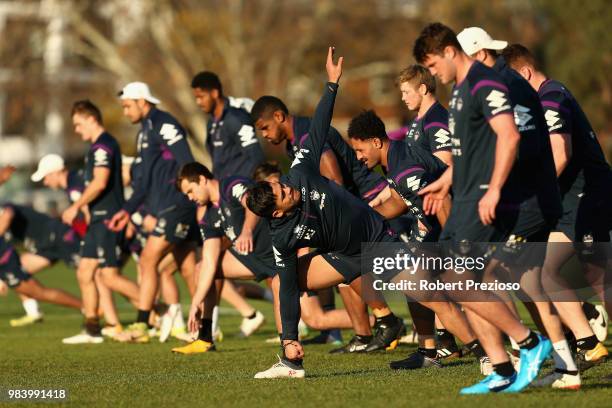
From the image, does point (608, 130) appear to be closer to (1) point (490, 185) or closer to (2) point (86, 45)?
(2) point (86, 45)

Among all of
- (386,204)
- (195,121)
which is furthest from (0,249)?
(195,121)

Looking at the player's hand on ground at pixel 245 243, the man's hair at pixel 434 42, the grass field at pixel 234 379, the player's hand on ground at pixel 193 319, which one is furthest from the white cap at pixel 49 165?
the man's hair at pixel 434 42

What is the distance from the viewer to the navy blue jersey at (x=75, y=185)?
15.0 meters

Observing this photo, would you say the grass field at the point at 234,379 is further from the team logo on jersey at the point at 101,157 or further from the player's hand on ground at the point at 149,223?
the team logo on jersey at the point at 101,157

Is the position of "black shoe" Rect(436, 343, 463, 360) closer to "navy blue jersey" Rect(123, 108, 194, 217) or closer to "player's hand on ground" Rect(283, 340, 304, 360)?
"player's hand on ground" Rect(283, 340, 304, 360)

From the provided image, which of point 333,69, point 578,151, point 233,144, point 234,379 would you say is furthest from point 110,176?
point 578,151

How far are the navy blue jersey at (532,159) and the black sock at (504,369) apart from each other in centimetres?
98

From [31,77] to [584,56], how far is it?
1822 cm

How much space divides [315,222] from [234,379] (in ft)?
4.25

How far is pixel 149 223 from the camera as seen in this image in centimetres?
1360

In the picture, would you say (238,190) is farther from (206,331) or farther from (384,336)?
(384,336)

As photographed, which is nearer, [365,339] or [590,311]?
[365,339]

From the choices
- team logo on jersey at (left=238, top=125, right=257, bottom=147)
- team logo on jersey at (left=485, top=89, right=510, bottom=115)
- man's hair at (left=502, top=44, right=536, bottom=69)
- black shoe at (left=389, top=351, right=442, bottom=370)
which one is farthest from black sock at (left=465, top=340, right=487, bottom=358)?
team logo on jersey at (left=238, top=125, right=257, bottom=147)

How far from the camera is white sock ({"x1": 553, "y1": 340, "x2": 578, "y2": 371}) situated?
7746 millimetres
